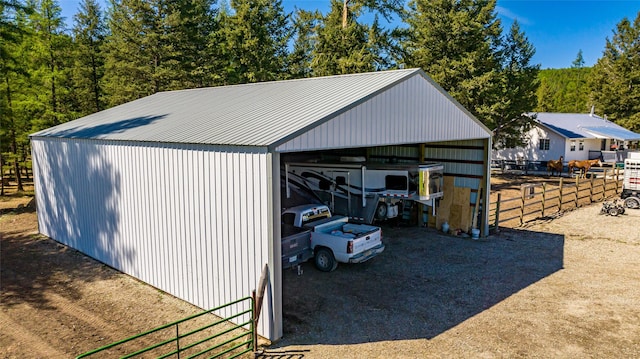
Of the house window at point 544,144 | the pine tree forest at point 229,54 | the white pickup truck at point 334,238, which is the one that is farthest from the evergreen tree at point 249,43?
the house window at point 544,144

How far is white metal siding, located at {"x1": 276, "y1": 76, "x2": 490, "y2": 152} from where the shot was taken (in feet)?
28.5

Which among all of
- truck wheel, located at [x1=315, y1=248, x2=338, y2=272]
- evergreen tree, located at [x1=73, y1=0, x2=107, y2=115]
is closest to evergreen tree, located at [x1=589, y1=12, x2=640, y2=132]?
truck wheel, located at [x1=315, y1=248, x2=338, y2=272]

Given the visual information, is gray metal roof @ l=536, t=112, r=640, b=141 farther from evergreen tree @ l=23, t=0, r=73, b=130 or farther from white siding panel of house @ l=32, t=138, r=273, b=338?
evergreen tree @ l=23, t=0, r=73, b=130

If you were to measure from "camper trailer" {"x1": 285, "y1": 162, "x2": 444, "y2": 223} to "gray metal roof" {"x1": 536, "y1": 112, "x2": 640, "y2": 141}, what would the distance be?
2616cm

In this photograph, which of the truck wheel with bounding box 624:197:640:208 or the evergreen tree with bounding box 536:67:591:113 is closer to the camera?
the truck wheel with bounding box 624:197:640:208

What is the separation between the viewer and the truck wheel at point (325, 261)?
11.2 meters

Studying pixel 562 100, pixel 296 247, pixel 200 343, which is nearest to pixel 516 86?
pixel 296 247

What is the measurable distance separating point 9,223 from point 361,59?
20.0 meters

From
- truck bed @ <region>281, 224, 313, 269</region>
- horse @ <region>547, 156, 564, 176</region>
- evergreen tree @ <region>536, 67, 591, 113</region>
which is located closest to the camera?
truck bed @ <region>281, 224, 313, 269</region>

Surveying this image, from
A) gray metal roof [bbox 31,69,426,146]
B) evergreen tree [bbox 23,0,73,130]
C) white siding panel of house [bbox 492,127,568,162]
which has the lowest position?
white siding panel of house [bbox 492,127,568,162]

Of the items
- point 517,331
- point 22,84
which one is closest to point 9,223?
point 22,84

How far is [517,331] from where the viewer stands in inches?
323

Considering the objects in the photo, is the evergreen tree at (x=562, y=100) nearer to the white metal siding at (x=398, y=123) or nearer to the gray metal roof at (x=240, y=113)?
the white metal siding at (x=398, y=123)

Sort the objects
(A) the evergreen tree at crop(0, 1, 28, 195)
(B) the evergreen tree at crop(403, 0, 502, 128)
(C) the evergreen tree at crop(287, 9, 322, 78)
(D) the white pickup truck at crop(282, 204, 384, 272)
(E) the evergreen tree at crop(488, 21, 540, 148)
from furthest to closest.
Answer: (C) the evergreen tree at crop(287, 9, 322, 78) → (E) the evergreen tree at crop(488, 21, 540, 148) → (B) the evergreen tree at crop(403, 0, 502, 128) → (A) the evergreen tree at crop(0, 1, 28, 195) → (D) the white pickup truck at crop(282, 204, 384, 272)
